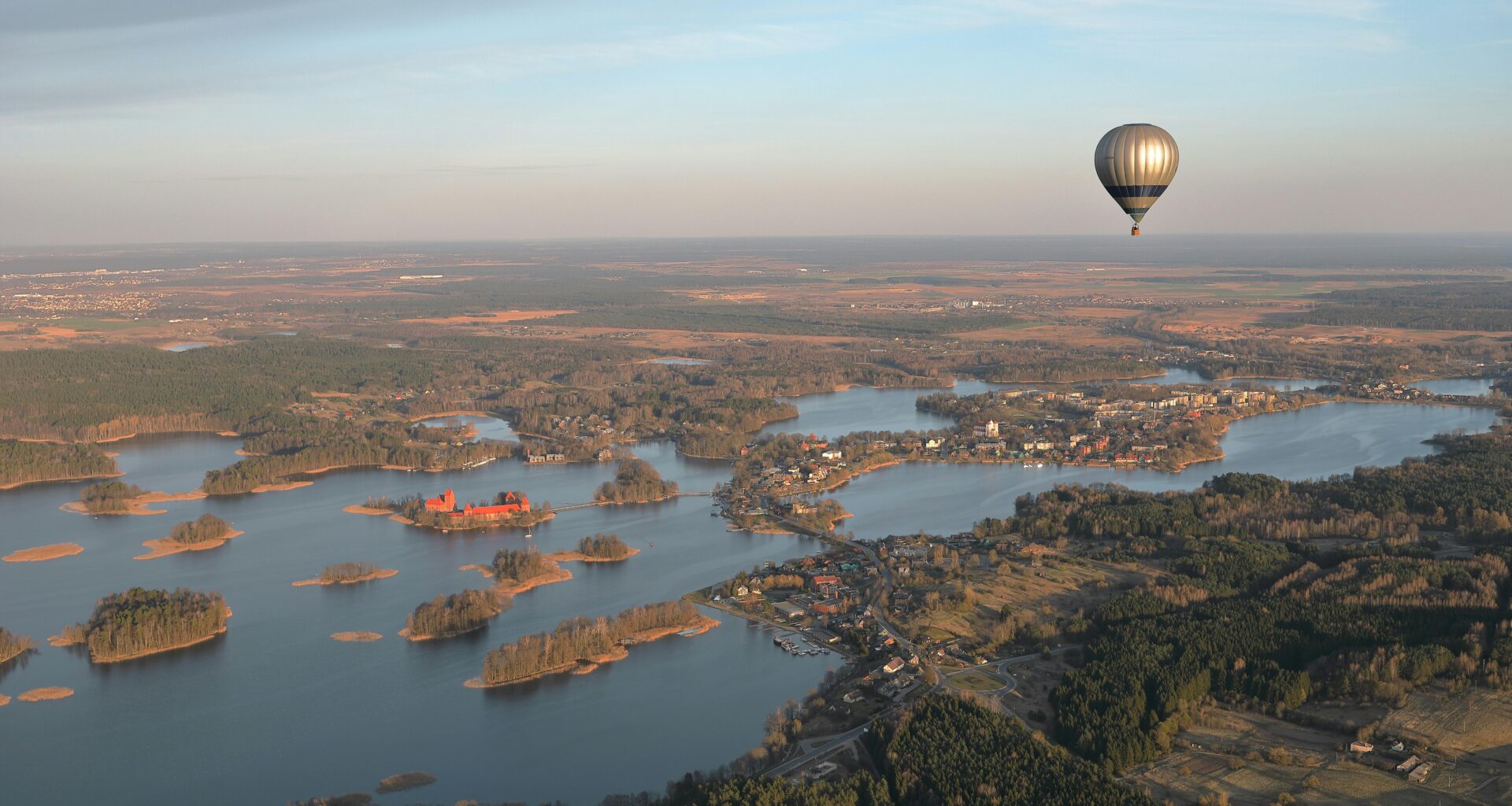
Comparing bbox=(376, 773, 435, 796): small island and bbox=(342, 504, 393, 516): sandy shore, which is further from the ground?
bbox=(342, 504, 393, 516): sandy shore

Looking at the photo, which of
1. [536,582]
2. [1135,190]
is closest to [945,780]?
[1135,190]

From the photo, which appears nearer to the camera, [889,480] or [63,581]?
[63,581]

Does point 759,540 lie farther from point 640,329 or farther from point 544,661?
point 640,329

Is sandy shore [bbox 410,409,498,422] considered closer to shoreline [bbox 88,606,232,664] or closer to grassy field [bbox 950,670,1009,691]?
shoreline [bbox 88,606,232,664]

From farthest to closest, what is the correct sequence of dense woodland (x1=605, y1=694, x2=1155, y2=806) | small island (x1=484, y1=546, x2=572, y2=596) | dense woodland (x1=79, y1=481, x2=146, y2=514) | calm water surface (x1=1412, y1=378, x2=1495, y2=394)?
1. calm water surface (x1=1412, y1=378, x2=1495, y2=394)
2. dense woodland (x1=79, y1=481, x2=146, y2=514)
3. small island (x1=484, y1=546, x2=572, y2=596)
4. dense woodland (x1=605, y1=694, x2=1155, y2=806)

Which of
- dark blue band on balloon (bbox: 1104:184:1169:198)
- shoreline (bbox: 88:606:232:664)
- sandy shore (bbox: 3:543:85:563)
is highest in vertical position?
dark blue band on balloon (bbox: 1104:184:1169:198)

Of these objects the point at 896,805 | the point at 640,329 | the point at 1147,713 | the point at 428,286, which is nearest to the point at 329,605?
the point at 896,805

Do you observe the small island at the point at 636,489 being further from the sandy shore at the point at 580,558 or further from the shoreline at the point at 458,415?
the shoreline at the point at 458,415

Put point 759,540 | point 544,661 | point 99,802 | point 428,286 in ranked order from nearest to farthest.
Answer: point 99,802 < point 544,661 < point 759,540 < point 428,286

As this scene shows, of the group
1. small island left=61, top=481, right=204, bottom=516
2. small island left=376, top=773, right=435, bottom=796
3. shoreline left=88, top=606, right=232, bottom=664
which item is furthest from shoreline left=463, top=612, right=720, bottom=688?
small island left=61, top=481, right=204, bottom=516
